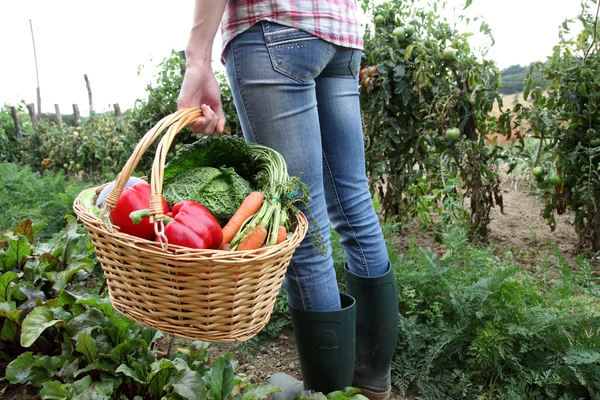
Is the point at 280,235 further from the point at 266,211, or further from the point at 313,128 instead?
the point at 313,128

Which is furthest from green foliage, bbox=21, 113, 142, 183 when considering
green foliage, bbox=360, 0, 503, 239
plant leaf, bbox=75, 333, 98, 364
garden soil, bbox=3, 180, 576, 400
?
plant leaf, bbox=75, 333, 98, 364

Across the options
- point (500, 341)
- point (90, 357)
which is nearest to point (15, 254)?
point (90, 357)

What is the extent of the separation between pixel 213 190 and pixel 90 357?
0.78 m

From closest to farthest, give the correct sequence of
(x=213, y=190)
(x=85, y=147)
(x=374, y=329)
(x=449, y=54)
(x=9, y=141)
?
(x=213, y=190) → (x=374, y=329) → (x=449, y=54) → (x=85, y=147) → (x=9, y=141)

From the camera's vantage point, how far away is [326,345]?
54.7 inches

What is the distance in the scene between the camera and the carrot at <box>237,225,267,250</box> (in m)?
1.02

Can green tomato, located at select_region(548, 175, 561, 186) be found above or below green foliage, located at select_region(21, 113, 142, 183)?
below

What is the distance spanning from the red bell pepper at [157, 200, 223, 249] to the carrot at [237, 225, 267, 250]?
6 cm

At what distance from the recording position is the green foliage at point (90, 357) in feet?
4.68

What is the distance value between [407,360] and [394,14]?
2171mm

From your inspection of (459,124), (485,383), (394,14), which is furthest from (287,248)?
(394,14)

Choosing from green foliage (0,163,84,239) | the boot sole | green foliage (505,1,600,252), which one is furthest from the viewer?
green foliage (0,163,84,239)

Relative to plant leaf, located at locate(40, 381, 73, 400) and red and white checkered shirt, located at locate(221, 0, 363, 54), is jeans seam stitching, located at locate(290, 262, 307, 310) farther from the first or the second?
plant leaf, located at locate(40, 381, 73, 400)

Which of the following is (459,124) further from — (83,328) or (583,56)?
(83,328)
